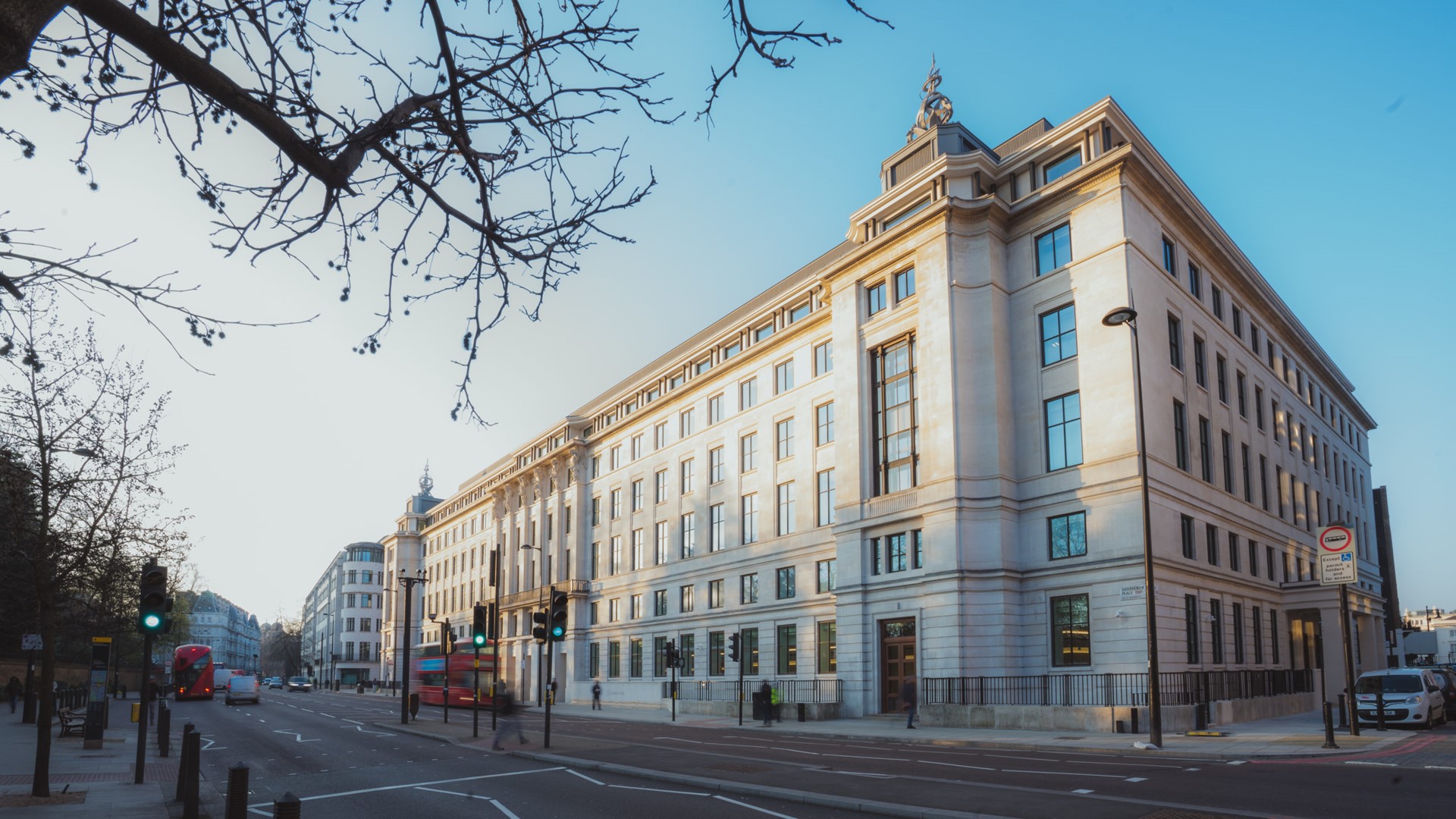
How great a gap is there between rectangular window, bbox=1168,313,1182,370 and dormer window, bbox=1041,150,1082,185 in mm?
6575

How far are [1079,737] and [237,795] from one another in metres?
22.6

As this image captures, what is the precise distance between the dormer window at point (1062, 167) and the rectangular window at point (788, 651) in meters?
23.8

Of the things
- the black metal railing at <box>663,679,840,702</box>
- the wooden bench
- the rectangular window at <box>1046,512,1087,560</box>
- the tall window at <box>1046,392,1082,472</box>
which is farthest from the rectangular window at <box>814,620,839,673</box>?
the wooden bench

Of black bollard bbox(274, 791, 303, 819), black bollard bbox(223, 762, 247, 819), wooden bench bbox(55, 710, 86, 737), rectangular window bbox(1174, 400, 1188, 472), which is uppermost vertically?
rectangular window bbox(1174, 400, 1188, 472)

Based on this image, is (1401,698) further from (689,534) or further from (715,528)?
(689,534)

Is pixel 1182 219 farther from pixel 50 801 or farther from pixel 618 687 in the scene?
pixel 618 687

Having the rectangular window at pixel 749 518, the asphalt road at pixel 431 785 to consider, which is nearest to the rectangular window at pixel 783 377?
the rectangular window at pixel 749 518

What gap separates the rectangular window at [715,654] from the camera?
5366 centimetres

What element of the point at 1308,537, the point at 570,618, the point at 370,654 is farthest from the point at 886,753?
the point at 370,654

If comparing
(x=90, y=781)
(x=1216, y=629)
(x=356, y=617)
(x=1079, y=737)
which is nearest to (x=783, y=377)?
(x=1216, y=629)

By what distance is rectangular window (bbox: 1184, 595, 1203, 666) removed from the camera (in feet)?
109

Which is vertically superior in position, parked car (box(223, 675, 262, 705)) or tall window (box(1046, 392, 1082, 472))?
tall window (box(1046, 392, 1082, 472))

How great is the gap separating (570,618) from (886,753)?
47.1 m

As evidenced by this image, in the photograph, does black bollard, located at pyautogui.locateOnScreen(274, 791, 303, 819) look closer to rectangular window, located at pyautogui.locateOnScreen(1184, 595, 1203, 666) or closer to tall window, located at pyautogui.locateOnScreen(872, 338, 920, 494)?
rectangular window, located at pyautogui.locateOnScreen(1184, 595, 1203, 666)
